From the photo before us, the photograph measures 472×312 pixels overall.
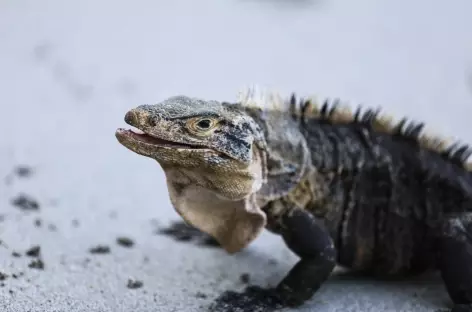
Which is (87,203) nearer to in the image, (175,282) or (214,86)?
(175,282)

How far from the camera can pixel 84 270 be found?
13.2 feet

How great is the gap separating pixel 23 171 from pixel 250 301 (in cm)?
262

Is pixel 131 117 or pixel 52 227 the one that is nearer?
pixel 131 117

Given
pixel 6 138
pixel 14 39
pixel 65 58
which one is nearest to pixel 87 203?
pixel 6 138

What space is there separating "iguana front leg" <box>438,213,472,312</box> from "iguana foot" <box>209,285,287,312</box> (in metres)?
0.92

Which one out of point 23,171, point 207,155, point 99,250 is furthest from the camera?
point 23,171

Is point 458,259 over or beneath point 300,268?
over

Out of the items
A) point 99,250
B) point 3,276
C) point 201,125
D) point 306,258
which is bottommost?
point 99,250

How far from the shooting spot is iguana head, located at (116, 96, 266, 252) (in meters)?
3.31

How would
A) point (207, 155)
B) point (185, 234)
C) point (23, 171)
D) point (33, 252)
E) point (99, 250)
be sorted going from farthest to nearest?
point (23, 171) < point (185, 234) < point (99, 250) < point (33, 252) < point (207, 155)

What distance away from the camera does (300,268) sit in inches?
153

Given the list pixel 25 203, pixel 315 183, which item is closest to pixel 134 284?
pixel 315 183

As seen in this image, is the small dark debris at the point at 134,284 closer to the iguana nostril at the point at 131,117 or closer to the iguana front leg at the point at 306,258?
the iguana front leg at the point at 306,258

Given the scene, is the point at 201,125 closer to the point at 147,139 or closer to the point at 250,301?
the point at 147,139
